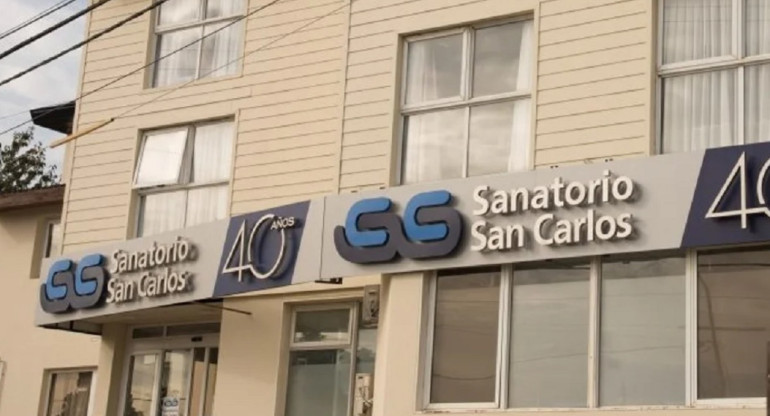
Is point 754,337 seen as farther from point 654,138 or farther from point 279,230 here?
point 279,230

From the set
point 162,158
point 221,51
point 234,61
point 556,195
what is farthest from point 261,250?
point 556,195

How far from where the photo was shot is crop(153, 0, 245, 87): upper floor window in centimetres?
1866

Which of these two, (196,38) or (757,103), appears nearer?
(757,103)

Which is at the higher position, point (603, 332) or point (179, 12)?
point (179, 12)

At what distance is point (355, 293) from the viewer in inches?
637

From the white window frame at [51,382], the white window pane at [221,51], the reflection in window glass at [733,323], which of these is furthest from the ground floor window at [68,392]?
the reflection in window glass at [733,323]

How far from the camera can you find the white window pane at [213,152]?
18.1 m

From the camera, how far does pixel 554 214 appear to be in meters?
13.7

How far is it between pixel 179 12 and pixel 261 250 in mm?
4803

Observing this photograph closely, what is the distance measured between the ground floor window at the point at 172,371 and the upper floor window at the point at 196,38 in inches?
135

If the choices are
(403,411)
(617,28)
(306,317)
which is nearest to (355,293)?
(306,317)

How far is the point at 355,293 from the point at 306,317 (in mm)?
986

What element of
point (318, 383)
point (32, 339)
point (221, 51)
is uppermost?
point (221, 51)

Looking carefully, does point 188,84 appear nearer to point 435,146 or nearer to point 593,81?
point 435,146
